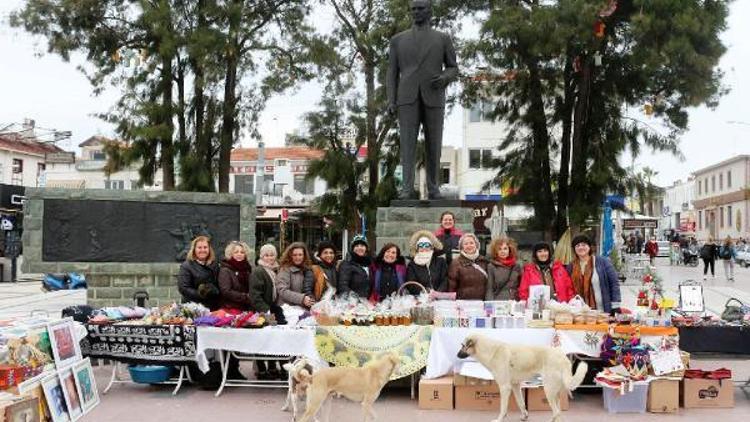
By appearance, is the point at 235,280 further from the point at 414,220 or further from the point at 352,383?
the point at 414,220

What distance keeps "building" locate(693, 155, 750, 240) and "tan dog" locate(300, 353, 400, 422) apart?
2229 inches

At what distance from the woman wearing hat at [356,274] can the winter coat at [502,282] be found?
4.08 ft

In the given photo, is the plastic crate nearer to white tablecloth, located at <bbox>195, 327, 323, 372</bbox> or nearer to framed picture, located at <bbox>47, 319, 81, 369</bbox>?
white tablecloth, located at <bbox>195, 327, 323, 372</bbox>

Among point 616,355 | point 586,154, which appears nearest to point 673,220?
point 586,154

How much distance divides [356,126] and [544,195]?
5.49m

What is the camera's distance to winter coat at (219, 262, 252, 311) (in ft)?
24.2

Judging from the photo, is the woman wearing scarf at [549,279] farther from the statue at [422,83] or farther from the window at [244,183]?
the window at [244,183]

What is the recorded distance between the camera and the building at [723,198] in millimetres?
61375

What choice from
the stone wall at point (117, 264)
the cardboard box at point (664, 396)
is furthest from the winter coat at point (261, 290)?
the stone wall at point (117, 264)

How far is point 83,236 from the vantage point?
12.5m

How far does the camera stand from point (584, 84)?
1894 centimetres

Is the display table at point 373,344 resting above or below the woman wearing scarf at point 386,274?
below

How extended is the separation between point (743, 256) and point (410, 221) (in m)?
35.3

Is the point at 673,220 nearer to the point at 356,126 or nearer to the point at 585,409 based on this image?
the point at 356,126
